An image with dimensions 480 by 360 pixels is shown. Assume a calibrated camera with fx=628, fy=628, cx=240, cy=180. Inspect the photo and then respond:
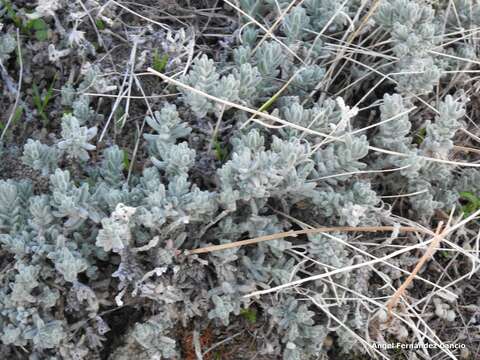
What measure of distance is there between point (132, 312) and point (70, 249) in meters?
0.39

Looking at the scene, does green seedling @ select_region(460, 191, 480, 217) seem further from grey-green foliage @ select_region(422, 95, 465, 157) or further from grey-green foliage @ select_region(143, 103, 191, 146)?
grey-green foliage @ select_region(143, 103, 191, 146)

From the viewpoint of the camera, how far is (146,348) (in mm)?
2398

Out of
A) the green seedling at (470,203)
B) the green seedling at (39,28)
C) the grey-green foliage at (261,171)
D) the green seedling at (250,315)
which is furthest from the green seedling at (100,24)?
the green seedling at (470,203)

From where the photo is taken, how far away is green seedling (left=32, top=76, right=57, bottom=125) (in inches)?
110

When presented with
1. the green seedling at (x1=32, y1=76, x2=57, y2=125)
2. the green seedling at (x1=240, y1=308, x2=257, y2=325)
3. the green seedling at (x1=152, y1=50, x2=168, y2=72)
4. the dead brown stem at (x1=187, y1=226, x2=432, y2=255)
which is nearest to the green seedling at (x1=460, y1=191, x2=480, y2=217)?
the dead brown stem at (x1=187, y1=226, x2=432, y2=255)

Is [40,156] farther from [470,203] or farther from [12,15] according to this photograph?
[470,203]

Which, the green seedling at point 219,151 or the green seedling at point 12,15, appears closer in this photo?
the green seedling at point 219,151

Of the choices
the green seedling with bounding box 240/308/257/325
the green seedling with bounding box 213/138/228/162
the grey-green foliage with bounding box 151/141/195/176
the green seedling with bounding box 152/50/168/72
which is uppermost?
the green seedling with bounding box 152/50/168/72

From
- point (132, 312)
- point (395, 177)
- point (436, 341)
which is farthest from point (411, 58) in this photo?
point (132, 312)

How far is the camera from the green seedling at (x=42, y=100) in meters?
2.80

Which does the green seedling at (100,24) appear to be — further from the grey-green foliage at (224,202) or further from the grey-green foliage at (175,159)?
the grey-green foliage at (175,159)

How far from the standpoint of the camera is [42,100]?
2855 millimetres

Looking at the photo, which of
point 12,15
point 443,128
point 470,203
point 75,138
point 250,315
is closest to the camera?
point 75,138

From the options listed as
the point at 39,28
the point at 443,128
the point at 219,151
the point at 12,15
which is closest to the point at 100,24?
the point at 39,28
